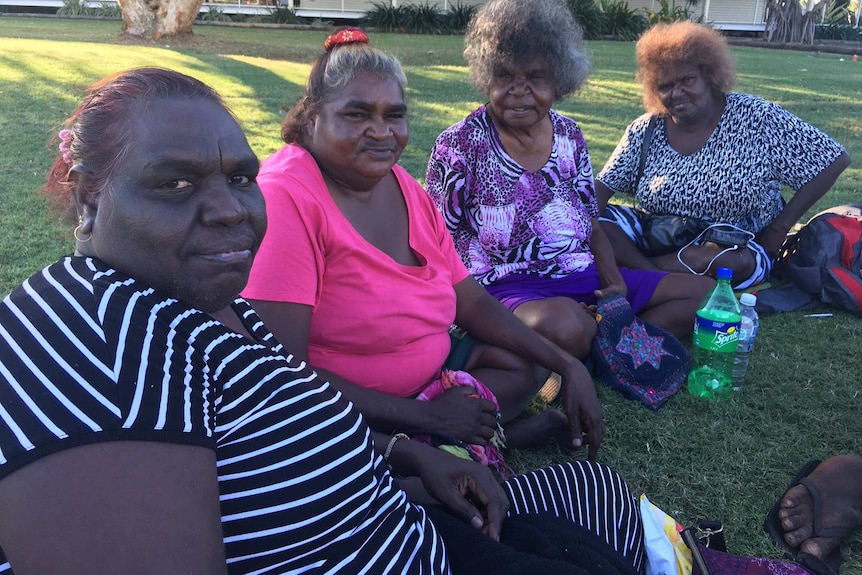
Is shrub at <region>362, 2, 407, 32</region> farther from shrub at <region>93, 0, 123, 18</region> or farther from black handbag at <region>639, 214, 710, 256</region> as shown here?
black handbag at <region>639, 214, 710, 256</region>

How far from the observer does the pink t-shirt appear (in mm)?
2291

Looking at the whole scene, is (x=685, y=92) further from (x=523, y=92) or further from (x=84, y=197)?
(x=84, y=197)

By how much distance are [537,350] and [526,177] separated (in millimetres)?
1100

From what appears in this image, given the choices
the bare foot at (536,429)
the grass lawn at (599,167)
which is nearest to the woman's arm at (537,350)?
the bare foot at (536,429)

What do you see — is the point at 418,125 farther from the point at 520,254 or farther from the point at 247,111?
the point at 520,254

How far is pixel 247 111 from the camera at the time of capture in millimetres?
9461

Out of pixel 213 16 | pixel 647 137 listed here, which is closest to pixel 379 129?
pixel 647 137

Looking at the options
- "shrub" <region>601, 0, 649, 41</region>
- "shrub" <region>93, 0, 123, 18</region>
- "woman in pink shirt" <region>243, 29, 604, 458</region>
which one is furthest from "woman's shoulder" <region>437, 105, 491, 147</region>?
"shrub" <region>93, 0, 123, 18</region>

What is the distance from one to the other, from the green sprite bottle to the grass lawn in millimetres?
113

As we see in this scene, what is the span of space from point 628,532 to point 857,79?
16.3 metres

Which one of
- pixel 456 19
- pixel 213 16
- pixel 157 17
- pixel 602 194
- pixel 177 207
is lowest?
pixel 602 194

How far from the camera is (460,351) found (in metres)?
3.11

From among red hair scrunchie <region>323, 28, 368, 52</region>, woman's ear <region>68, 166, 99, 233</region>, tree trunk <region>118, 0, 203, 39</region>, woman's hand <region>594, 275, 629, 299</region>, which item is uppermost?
tree trunk <region>118, 0, 203, 39</region>

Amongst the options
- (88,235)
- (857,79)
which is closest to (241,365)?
(88,235)
